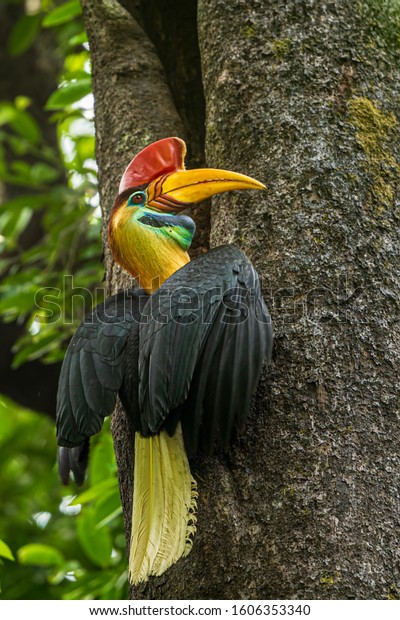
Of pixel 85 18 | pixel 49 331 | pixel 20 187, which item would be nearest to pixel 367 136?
pixel 85 18

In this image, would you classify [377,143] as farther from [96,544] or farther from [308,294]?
[96,544]

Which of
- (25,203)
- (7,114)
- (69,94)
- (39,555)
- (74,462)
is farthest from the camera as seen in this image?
(7,114)

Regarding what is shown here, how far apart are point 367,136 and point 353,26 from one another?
1.32ft

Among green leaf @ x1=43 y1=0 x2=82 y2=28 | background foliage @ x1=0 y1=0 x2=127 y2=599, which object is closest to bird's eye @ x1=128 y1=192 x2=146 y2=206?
background foliage @ x1=0 y1=0 x2=127 y2=599

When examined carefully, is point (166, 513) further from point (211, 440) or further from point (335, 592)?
point (335, 592)

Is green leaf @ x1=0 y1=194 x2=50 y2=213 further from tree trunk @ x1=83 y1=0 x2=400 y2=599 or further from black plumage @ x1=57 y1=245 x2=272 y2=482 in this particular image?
black plumage @ x1=57 y1=245 x2=272 y2=482

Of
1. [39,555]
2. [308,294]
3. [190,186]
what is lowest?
[39,555]

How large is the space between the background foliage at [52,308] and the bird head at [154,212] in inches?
38.6

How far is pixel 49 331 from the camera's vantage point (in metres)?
3.74

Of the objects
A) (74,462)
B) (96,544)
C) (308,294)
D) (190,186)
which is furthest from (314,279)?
(96,544)

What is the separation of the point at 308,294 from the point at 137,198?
0.74 meters

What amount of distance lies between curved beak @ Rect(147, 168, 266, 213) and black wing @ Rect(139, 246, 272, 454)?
0.23m

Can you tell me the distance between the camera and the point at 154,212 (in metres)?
2.56

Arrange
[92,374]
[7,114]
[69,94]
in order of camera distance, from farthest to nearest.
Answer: [7,114] → [69,94] → [92,374]
